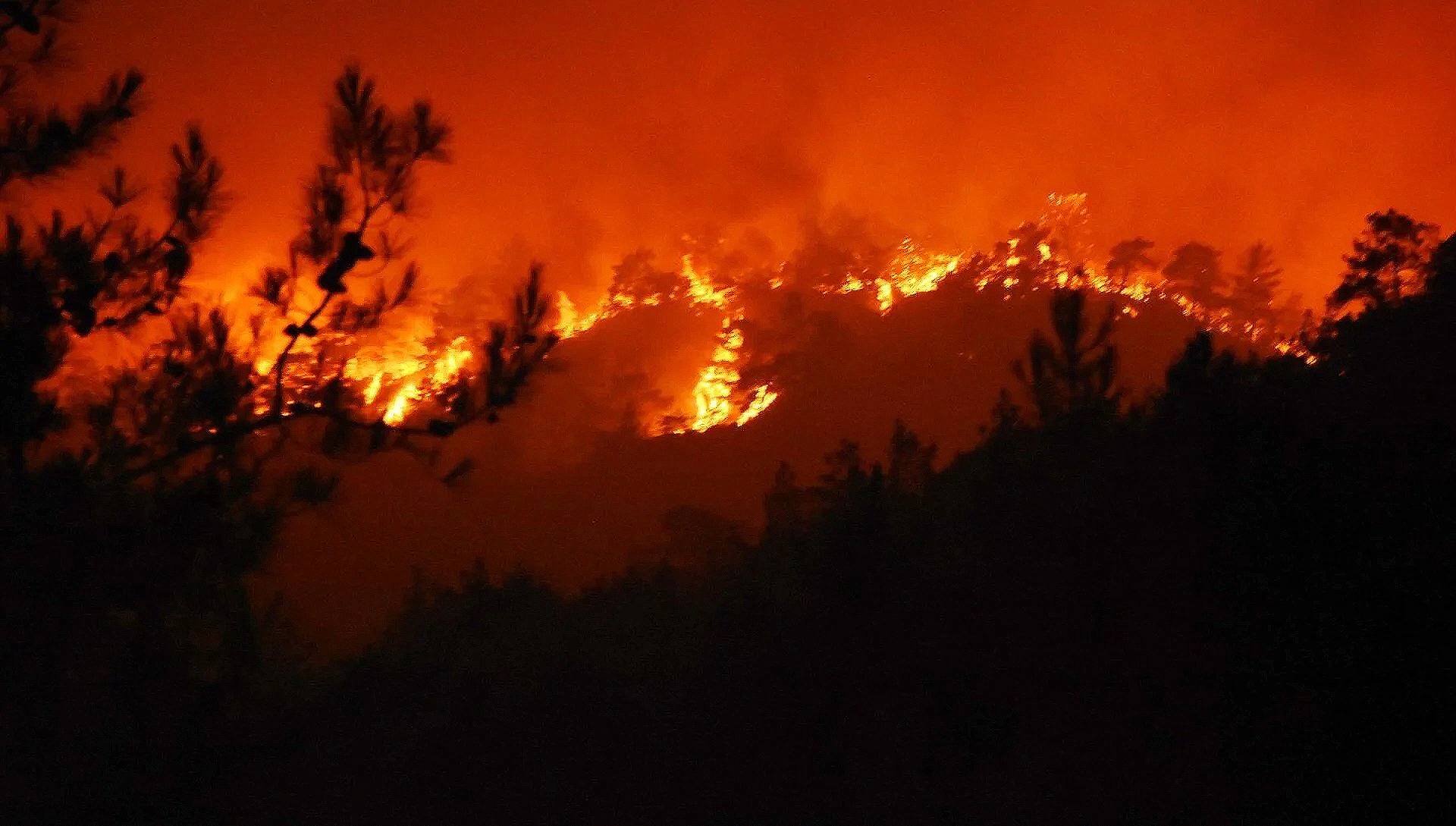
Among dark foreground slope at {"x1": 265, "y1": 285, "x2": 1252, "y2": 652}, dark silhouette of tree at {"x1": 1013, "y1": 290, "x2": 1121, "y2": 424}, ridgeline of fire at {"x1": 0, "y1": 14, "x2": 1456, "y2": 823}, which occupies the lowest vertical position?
ridgeline of fire at {"x1": 0, "y1": 14, "x2": 1456, "y2": 823}

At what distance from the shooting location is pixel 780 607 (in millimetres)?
13312

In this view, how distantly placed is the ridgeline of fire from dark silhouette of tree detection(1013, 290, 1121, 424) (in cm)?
4

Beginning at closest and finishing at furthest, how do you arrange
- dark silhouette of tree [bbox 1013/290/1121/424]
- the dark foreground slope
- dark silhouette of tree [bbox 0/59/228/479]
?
1. dark silhouette of tree [bbox 0/59/228/479]
2. dark silhouette of tree [bbox 1013/290/1121/424]
3. the dark foreground slope

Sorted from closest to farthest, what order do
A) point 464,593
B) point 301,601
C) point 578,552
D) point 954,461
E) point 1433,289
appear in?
point 1433,289 → point 954,461 → point 464,593 → point 301,601 → point 578,552

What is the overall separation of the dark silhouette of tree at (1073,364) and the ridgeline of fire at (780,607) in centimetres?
4

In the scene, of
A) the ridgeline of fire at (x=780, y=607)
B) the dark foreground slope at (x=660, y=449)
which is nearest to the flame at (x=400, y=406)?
the ridgeline of fire at (x=780, y=607)

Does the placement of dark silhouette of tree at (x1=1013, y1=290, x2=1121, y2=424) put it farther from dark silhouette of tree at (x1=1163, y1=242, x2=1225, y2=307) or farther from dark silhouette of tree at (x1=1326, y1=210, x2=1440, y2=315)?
dark silhouette of tree at (x1=1163, y1=242, x2=1225, y2=307)

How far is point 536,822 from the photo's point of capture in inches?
460

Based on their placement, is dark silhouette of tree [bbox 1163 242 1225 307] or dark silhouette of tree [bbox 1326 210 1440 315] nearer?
dark silhouette of tree [bbox 1326 210 1440 315]

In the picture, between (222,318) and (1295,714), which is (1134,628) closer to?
(1295,714)

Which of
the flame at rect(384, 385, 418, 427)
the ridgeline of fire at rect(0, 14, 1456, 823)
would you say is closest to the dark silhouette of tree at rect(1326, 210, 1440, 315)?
the ridgeline of fire at rect(0, 14, 1456, 823)

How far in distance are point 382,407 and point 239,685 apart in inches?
144

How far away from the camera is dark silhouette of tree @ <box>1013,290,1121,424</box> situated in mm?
11344

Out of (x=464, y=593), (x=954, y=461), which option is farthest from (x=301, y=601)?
(x=954, y=461)
